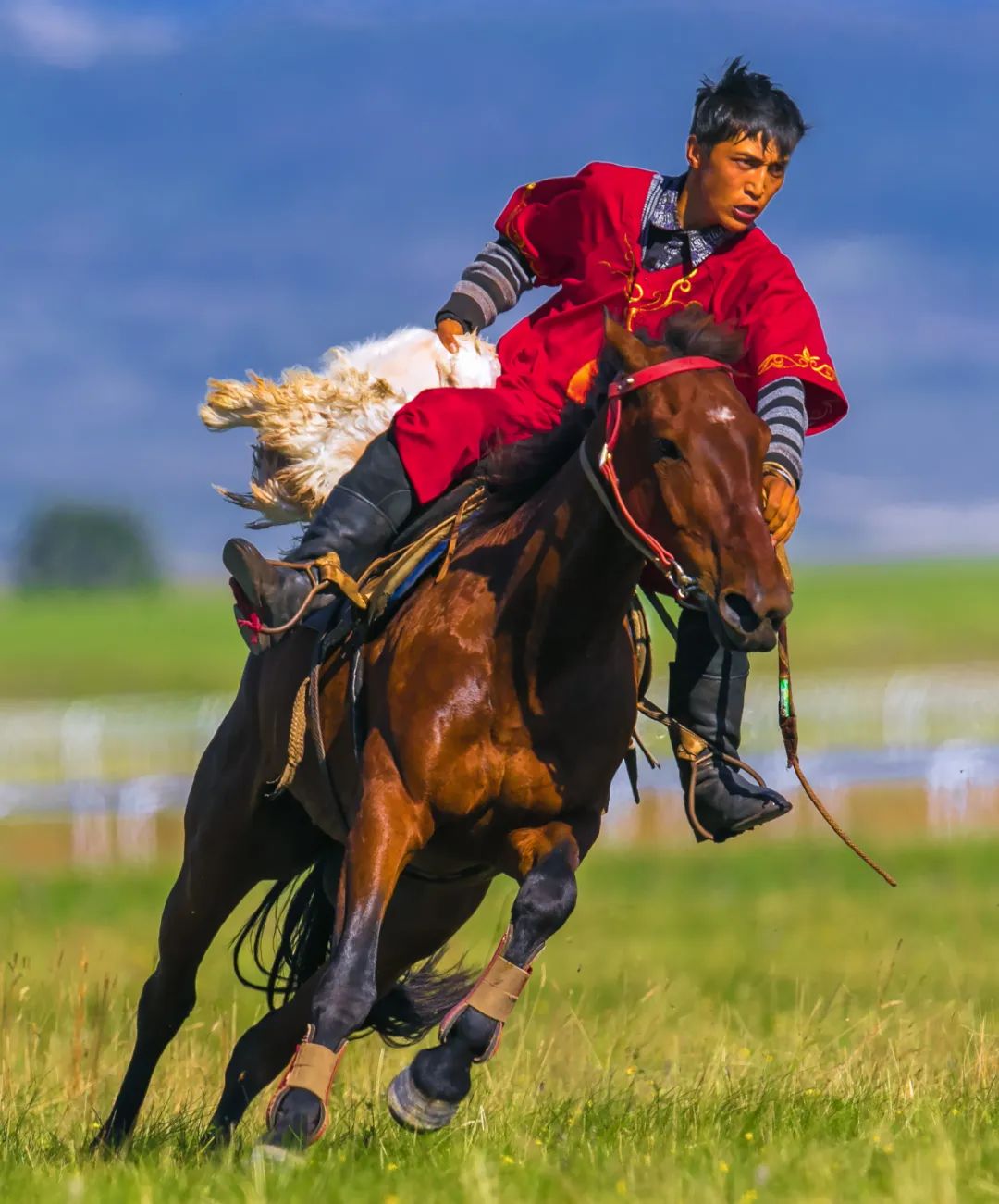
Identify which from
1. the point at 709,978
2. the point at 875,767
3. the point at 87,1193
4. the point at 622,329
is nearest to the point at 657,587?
the point at 622,329

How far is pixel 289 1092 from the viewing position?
554 cm

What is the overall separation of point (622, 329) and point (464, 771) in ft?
4.25

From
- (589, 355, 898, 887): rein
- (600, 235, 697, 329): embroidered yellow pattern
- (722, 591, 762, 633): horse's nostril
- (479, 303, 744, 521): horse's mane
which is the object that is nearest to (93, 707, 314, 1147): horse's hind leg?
(479, 303, 744, 521): horse's mane

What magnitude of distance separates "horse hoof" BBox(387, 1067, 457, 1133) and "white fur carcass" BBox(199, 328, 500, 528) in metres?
2.45

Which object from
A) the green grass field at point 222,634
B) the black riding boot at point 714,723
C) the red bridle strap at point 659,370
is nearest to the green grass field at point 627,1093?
the black riding boot at point 714,723

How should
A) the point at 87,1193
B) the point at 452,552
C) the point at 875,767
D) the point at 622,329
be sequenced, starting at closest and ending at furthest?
the point at 87,1193, the point at 622,329, the point at 452,552, the point at 875,767

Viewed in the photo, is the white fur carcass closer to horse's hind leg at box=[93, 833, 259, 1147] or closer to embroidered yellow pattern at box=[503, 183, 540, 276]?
embroidered yellow pattern at box=[503, 183, 540, 276]

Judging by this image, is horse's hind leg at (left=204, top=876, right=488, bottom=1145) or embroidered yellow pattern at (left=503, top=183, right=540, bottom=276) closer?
embroidered yellow pattern at (left=503, top=183, right=540, bottom=276)

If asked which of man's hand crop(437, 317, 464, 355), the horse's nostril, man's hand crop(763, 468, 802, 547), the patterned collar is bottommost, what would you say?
Answer: the horse's nostril

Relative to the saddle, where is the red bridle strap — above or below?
A: above

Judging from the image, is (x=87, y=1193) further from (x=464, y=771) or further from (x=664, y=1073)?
(x=664, y=1073)

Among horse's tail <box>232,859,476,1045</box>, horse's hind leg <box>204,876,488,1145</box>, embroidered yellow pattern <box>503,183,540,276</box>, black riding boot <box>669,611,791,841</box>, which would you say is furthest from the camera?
horse's tail <box>232,859,476,1045</box>

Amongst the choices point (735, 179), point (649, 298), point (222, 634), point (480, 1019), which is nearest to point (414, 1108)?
point (480, 1019)

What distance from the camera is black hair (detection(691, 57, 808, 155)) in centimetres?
637
